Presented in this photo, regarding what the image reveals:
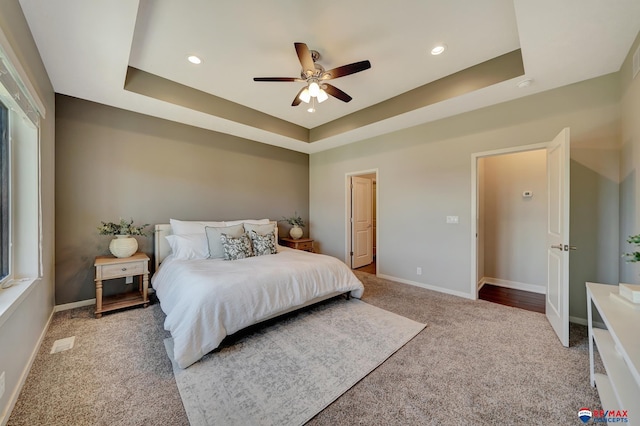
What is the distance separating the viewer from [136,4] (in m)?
→ 1.70

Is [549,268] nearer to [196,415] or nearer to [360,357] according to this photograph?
[360,357]

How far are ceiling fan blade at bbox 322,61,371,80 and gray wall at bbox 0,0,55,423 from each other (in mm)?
2177

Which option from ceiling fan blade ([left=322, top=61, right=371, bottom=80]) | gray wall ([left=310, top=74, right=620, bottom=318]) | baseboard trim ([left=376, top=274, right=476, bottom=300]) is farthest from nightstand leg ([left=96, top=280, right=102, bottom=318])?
baseboard trim ([left=376, top=274, right=476, bottom=300])

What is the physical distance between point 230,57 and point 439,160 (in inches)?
122

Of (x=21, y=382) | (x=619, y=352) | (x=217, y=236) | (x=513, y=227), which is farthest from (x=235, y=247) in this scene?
(x=513, y=227)

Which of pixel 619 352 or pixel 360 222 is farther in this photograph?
pixel 360 222

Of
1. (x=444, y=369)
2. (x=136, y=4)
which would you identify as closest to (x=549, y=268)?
(x=444, y=369)

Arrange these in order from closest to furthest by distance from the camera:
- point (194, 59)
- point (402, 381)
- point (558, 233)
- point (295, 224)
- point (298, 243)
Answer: point (402, 381), point (558, 233), point (194, 59), point (298, 243), point (295, 224)

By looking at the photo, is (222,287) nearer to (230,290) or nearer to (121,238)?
(230,290)

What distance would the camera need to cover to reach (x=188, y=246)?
3270 mm

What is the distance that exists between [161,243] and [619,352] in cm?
446

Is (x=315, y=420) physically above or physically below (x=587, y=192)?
below

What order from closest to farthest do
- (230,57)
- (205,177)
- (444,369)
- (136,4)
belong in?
(136,4) → (444,369) → (230,57) → (205,177)

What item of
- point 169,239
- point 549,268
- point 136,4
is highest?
point 136,4
